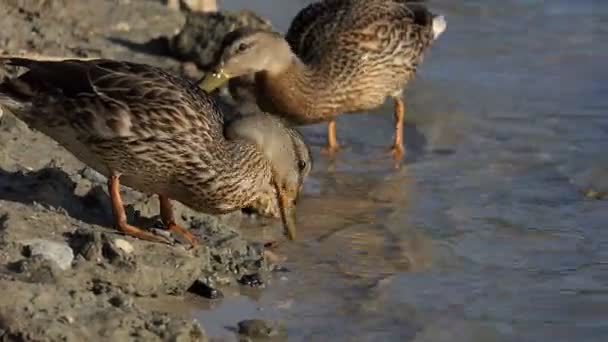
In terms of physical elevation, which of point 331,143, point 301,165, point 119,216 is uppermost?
point 301,165

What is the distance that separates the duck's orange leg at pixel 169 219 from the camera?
7383 mm

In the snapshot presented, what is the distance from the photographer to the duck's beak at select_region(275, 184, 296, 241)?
24.8 ft

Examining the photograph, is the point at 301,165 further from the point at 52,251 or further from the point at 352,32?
the point at 352,32

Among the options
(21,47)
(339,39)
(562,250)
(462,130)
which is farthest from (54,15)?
(562,250)

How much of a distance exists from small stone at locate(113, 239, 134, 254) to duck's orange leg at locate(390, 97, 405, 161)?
3.78 meters

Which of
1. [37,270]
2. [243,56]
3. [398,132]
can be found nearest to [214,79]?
[243,56]

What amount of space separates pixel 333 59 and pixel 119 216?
11.0ft

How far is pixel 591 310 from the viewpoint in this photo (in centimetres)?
712

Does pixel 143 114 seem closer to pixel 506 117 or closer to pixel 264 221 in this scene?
pixel 264 221

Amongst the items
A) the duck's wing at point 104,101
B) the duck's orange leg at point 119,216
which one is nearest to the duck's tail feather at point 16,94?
the duck's wing at point 104,101

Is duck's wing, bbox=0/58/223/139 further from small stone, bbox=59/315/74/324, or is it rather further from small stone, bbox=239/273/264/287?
small stone, bbox=59/315/74/324

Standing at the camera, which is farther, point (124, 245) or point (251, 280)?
point (251, 280)

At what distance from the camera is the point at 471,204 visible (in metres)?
9.11

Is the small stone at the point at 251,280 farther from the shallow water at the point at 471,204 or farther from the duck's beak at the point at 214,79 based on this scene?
the duck's beak at the point at 214,79
